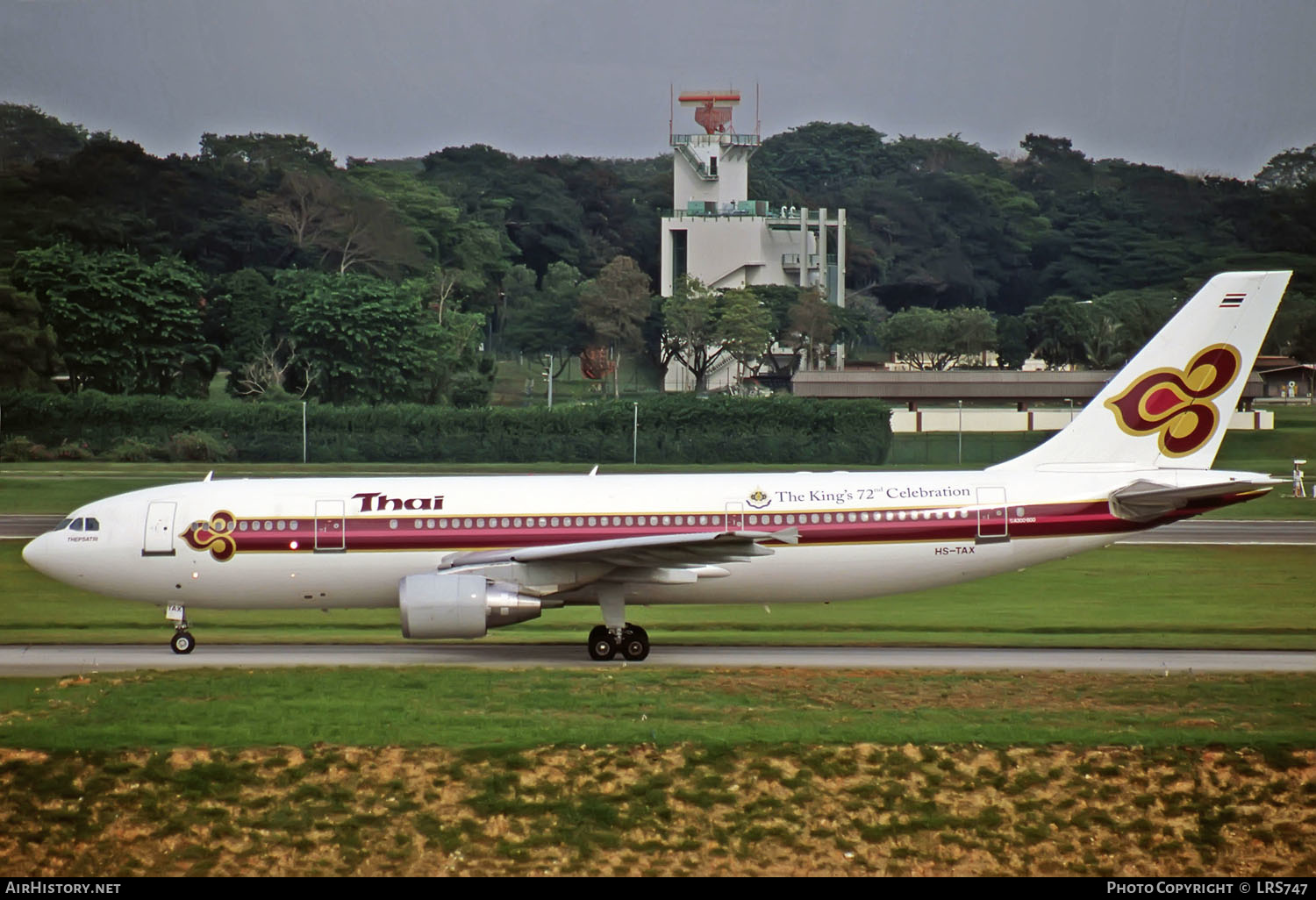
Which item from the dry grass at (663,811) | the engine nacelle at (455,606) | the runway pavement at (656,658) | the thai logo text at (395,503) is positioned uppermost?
the thai logo text at (395,503)

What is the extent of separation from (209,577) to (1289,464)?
62.1 metres

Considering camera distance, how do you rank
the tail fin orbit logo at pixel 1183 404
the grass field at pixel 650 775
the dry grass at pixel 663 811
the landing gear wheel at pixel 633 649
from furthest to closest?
the tail fin orbit logo at pixel 1183 404, the landing gear wheel at pixel 633 649, the grass field at pixel 650 775, the dry grass at pixel 663 811

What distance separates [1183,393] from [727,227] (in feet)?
337

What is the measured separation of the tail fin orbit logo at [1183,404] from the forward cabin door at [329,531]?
16179 millimetres

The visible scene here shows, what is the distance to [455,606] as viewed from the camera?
27.5m

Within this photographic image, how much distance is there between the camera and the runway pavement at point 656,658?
27.9 m

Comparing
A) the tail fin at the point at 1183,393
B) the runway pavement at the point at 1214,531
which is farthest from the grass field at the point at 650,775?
the runway pavement at the point at 1214,531

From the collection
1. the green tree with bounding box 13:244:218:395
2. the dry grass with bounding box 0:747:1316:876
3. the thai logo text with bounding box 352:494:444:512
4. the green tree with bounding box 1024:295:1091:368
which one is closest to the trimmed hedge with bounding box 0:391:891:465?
the green tree with bounding box 13:244:218:395

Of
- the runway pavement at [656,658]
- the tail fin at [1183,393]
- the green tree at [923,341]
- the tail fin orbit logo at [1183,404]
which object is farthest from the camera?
the green tree at [923,341]

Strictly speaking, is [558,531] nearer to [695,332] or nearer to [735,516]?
[735,516]

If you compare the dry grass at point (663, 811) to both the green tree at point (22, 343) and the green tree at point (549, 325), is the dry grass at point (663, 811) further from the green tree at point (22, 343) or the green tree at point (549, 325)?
the green tree at point (549, 325)

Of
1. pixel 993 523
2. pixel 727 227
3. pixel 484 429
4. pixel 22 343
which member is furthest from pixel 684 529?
pixel 727 227
